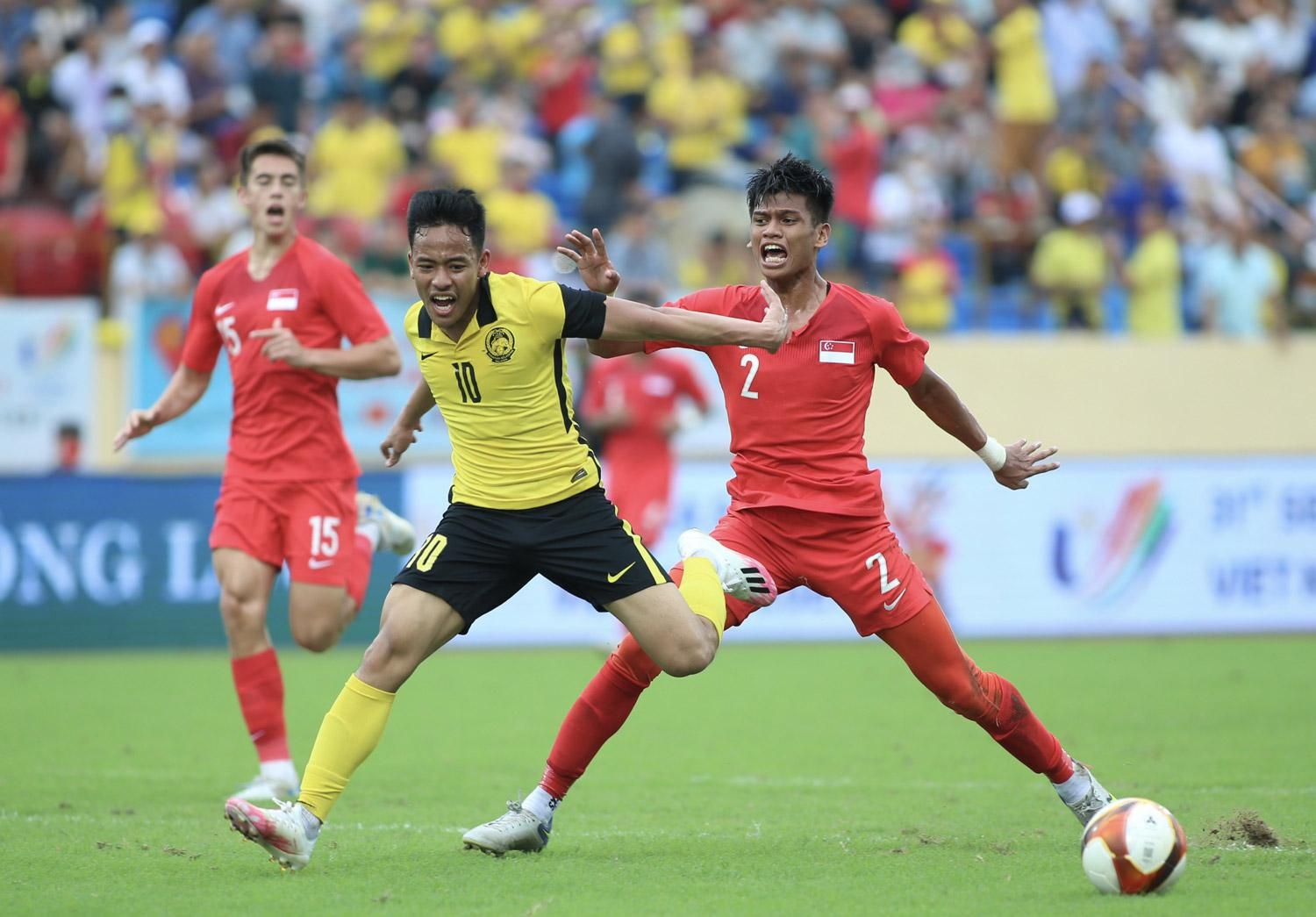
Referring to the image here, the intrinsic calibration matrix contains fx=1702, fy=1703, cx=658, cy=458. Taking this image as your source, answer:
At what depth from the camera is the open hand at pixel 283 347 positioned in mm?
7543

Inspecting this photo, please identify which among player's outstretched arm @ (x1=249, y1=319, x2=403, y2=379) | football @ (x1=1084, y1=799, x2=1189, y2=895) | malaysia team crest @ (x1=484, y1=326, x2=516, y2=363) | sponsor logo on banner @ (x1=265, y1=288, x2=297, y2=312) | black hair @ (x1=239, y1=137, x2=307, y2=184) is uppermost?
black hair @ (x1=239, y1=137, x2=307, y2=184)

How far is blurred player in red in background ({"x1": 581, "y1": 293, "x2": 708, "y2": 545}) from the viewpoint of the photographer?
12812 millimetres

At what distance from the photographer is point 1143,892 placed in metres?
5.58

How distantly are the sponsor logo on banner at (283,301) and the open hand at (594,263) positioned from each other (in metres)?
2.18

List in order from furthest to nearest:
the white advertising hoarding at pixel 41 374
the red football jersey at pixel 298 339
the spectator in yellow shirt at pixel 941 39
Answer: the spectator in yellow shirt at pixel 941 39 < the white advertising hoarding at pixel 41 374 < the red football jersey at pixel 298 339

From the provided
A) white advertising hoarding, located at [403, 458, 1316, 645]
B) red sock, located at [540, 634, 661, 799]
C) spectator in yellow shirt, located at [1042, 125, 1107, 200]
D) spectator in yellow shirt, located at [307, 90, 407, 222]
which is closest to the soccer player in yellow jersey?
red sock, located at [540, 634, 661, 799]

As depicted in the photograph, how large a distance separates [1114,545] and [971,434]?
8.80 m

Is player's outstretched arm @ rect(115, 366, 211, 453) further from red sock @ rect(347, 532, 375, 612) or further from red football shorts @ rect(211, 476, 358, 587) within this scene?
red sock @ rect(347, 532, 375, 612)

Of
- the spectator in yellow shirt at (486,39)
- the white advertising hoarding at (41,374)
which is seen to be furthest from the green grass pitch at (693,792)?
the spectator in yellow shirt at (486,39)

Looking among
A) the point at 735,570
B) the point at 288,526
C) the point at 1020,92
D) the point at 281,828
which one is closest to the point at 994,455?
the point at 735,570

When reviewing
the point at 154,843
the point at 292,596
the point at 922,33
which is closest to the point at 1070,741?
the point at 292,596

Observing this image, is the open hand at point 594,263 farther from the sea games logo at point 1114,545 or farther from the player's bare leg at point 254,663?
the sea games logo at point 1114,545

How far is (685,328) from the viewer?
20.0 ft

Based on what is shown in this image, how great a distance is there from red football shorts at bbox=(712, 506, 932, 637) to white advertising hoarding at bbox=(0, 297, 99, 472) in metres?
10.7
